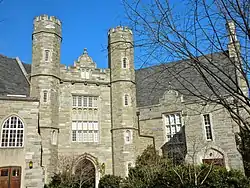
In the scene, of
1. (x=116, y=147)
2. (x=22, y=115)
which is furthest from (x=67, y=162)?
(x=22, y=115)

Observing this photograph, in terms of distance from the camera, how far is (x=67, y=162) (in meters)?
18.8

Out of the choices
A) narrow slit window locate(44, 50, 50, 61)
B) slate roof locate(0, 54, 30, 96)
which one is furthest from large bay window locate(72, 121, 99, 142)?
narrow slit window locate(44, 50, 50, 61)

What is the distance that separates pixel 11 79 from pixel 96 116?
7.14 metres

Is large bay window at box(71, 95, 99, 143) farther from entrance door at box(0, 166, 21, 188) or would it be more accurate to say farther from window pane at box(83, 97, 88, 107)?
entrance door at box(0, 166, 21, 188)

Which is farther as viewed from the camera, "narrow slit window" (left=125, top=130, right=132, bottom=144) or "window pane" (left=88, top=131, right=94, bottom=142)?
"window pane" (left=88, top=131, right=94, bottom=142)

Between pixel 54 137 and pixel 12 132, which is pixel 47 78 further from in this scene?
pixel 12 132

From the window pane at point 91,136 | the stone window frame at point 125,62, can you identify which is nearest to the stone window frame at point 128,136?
the window pane at point 91,136

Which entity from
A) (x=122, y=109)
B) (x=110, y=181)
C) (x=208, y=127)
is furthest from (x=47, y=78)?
(x=208, y=127)

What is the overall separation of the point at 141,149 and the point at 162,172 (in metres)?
6.07

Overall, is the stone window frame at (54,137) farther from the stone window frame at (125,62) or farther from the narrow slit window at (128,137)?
the stone window frame at (125,62)

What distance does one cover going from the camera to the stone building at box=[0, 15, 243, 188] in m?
18.1

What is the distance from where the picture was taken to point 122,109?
2081 centimetres

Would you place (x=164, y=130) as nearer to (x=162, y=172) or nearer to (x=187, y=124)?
(x=187, y=124)

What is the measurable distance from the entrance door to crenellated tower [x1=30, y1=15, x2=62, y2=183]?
2.37m
